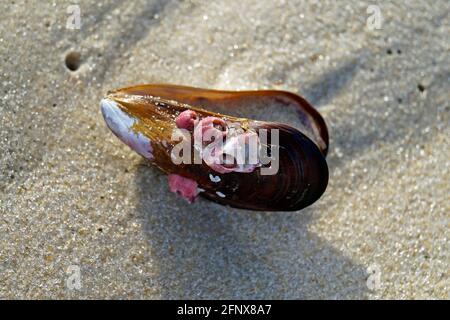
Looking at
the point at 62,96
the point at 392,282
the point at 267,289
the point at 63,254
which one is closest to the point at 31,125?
the point at 62,96

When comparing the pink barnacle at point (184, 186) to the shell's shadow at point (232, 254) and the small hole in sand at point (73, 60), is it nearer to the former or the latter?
the shell's shadow at point (232, 254)

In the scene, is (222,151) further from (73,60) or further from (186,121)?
(73,60)

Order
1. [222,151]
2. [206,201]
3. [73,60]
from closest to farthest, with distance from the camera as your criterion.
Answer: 1. [222,151]
2. [206,201]
3. [73,60]

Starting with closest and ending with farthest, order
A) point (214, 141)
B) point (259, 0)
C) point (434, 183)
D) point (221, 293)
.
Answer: point (214, 141) < point (221, 293) < point (434, 183) < point (259, 0)

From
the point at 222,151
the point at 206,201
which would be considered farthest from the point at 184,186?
the point at 222,151

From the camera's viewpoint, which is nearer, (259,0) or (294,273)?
(294,273)

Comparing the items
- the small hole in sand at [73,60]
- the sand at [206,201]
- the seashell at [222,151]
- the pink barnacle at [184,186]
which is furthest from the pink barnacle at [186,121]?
Result: the small hole in sand at [73,60]

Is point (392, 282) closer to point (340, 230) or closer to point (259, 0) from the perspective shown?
point (340, 230)

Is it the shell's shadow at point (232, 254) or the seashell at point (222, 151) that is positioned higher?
the seashell at point (222, 151)
